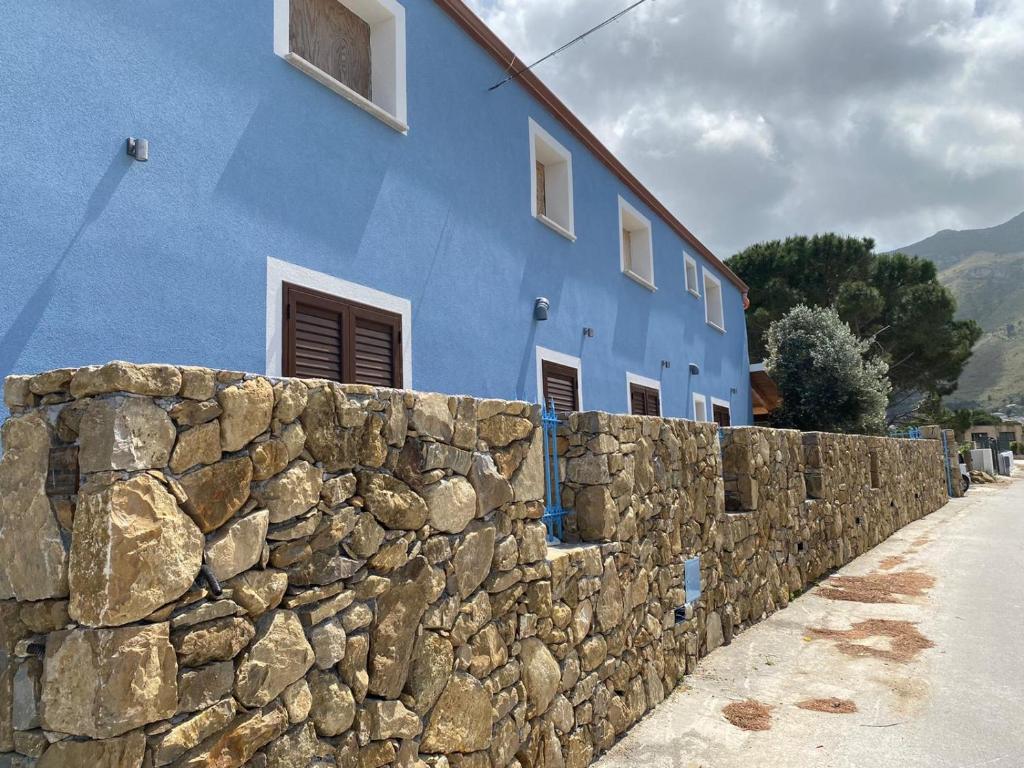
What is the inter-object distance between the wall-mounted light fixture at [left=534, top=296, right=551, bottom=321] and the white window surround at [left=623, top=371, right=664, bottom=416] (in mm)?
2639

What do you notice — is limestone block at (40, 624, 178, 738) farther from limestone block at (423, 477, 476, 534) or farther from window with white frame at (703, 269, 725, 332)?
window with white frame at (703, 269, 725, 332)

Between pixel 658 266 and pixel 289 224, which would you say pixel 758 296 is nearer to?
pixel 658 266

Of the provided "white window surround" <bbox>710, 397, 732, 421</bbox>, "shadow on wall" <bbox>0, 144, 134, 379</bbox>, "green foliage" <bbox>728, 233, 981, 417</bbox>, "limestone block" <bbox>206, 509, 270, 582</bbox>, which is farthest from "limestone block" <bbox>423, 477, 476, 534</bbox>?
"green foliage" <bbox>728, 233, 981, 417</bbox>

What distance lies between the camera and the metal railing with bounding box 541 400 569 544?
16.5ft

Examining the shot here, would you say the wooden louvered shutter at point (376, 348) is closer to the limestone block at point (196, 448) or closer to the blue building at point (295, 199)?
the blue building at point (295, 199)

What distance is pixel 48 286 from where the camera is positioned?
166 inches

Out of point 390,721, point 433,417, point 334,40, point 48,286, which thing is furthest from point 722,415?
point 390,721

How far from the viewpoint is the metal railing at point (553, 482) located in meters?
5.04

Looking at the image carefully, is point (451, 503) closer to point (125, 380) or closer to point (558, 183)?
point (125, 380)

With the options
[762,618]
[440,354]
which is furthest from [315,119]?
[762,618]

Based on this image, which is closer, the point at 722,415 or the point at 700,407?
the point at 700,407

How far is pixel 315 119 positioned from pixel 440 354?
2.45 m

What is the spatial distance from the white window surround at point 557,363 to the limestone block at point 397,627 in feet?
19.0

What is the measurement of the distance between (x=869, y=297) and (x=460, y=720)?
27942mm
